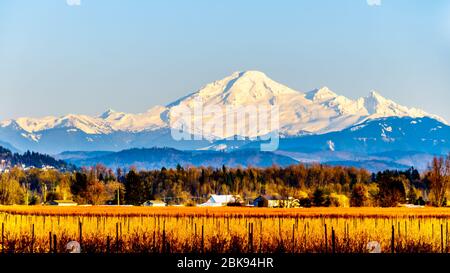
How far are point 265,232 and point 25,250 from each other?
1147cm

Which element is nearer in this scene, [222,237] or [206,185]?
[222,237]

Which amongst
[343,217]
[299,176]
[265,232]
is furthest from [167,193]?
[265,232]

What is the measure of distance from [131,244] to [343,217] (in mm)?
19240

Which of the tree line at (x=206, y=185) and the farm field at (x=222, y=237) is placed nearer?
the farm field at (x=222, y=237)

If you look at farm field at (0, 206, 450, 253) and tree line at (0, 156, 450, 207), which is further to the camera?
tree line at (0, 156, 450, 207)

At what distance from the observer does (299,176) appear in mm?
170375

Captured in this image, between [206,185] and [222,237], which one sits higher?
[206,185]
